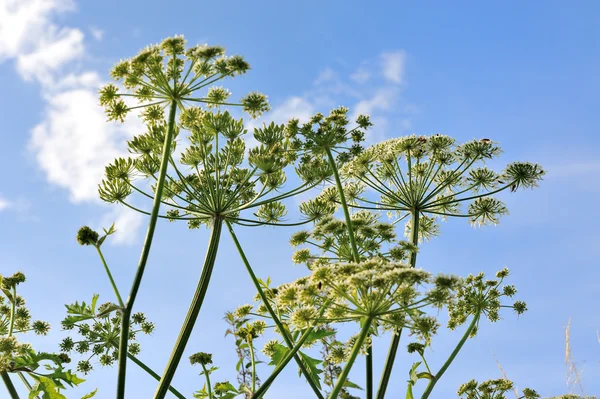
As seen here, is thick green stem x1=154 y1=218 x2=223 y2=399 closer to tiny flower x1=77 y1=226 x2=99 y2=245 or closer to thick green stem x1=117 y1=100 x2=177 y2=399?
thick green stem x1=117 y1=100 x2=177 y2=399

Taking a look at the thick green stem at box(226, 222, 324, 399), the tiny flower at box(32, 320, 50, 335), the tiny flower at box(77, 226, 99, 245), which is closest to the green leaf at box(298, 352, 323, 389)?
the thick green stem at box(226, 222, 324, 399)

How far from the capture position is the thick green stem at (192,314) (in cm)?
672

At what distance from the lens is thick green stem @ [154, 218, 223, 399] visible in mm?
6719

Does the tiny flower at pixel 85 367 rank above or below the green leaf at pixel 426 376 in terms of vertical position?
above

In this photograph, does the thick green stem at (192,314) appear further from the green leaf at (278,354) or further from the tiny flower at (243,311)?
the green leaf at (278,354)

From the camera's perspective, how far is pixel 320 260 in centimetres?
831

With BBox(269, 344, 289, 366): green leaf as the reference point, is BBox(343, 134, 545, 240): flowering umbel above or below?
above

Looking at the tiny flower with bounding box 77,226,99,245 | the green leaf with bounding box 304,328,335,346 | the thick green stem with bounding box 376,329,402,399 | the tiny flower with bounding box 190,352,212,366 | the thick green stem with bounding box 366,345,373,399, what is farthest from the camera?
the tiny flower with bounding box 190,352,212,366

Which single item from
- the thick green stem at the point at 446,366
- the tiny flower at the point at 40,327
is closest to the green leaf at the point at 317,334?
the thick green stem at the point at 446,366

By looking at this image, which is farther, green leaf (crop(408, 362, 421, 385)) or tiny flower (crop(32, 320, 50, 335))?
tiny flower (crop(32, 320, 50, 335))

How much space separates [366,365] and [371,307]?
203 cm

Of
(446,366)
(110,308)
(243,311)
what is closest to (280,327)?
(243,311)

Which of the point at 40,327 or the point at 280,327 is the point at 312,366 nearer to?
the point at 280,327

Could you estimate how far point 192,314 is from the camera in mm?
7195
